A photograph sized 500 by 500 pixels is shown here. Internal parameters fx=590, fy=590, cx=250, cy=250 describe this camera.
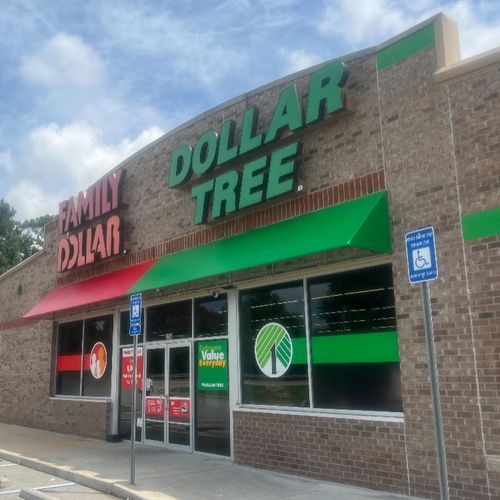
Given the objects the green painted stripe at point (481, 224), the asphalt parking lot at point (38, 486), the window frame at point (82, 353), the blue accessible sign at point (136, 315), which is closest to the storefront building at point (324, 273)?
the green painted stripe at point (481, 224)

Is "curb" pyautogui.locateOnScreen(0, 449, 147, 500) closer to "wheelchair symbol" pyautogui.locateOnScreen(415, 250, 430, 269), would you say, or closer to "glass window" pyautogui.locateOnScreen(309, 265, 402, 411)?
"glass window" pyautogui.locateOnScreen(309, 265, 402, 411)

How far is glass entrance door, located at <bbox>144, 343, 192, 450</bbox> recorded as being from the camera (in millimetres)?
12000

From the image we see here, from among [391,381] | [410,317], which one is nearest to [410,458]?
[391,381]

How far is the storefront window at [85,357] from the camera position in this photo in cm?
1478

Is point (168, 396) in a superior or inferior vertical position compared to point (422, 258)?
inferior

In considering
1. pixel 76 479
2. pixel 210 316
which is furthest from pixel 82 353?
pixel 76 479

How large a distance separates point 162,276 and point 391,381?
17.2ft

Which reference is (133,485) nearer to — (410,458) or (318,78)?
(410,458)

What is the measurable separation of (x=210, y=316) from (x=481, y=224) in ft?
19.5

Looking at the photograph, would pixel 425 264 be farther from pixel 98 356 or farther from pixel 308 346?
pixel 98 356

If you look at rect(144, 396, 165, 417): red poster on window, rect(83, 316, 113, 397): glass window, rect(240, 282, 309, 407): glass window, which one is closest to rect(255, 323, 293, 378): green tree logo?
rect(240, 282, 309, 407): glass window

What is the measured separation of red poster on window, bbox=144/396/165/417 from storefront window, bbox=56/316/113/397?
1.86m

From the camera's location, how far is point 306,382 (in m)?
9.37

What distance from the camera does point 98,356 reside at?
1509 centimetres
